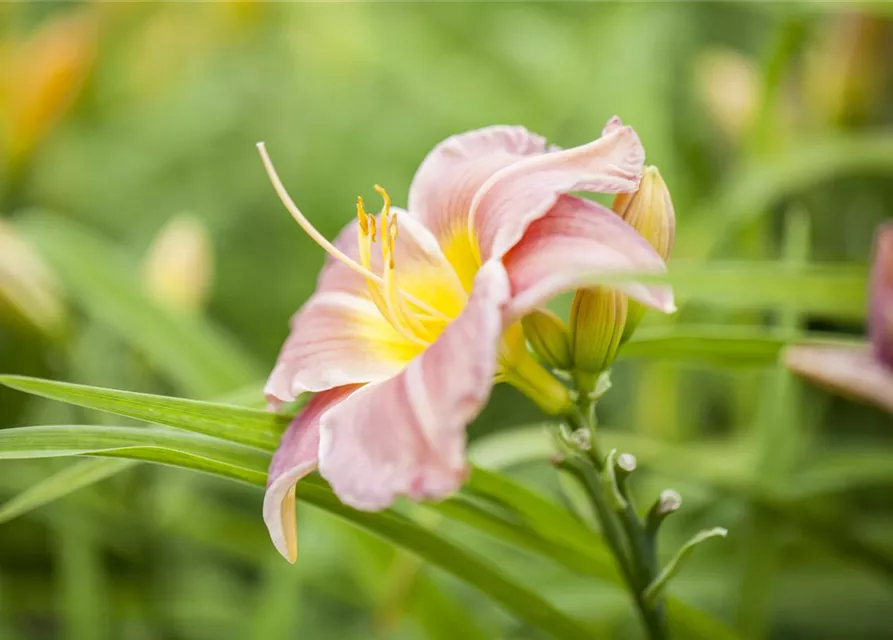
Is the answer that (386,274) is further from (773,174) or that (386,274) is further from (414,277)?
(773,174)

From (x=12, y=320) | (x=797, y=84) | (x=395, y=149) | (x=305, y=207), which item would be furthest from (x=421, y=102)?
(x=12, y=320)

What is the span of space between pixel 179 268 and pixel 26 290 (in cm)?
12

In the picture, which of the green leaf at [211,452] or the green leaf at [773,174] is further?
the green leaf at [773,174]

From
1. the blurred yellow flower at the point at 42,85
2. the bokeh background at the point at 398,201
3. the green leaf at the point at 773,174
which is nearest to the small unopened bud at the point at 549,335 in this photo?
the bokeh background at the point at 398,201

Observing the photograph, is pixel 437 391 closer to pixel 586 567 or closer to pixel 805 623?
pixel 586 567

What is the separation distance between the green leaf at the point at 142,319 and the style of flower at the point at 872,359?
0.38 meters

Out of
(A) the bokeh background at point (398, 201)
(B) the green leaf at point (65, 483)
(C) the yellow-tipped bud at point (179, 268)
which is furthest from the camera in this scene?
(C) the yellow-tipped bud at point (179, 268)

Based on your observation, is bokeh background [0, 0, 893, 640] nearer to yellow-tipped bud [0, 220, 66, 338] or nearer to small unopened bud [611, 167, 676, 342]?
yellow-tipped bud [0, 220, 66, 338]

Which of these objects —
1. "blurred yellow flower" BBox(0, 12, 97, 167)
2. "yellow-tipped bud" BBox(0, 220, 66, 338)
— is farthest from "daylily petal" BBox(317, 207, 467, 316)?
"blurred yellow flower" BBox(0, 12, 97, 167)

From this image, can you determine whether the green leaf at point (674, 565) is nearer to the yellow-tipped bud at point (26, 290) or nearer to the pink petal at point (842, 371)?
the pink petal at point (842, 371)

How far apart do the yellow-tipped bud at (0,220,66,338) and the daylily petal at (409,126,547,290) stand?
40 cm

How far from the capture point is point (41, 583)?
2.65 feet

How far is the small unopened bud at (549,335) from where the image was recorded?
35 cm

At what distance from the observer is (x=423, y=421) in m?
0.27
